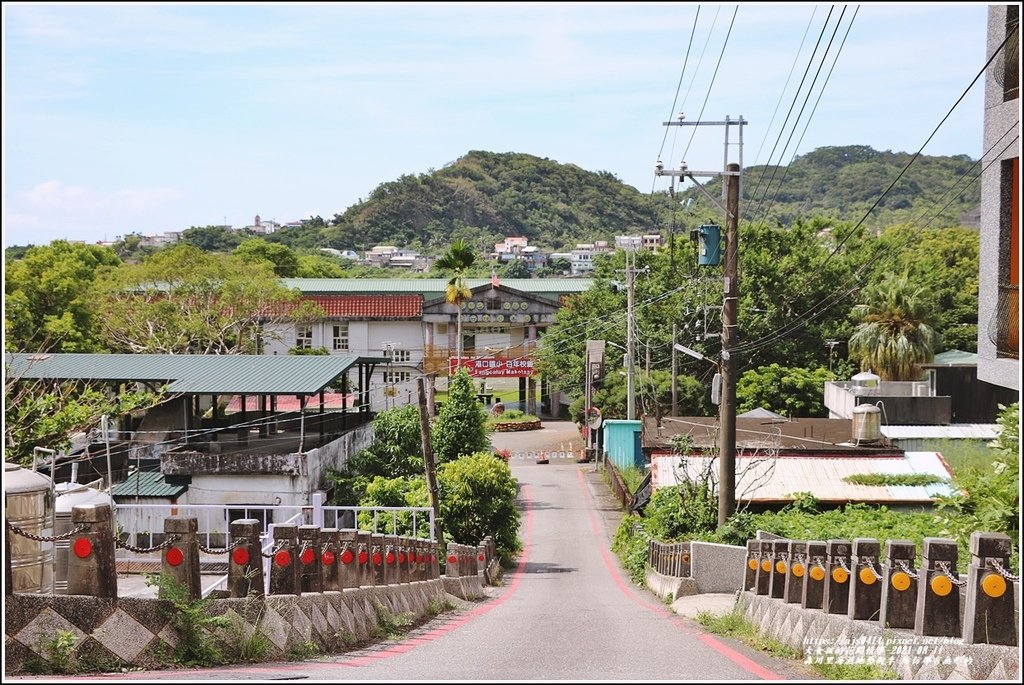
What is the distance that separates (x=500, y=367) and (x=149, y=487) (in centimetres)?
3708

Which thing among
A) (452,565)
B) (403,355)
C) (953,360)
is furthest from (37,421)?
(403,355)

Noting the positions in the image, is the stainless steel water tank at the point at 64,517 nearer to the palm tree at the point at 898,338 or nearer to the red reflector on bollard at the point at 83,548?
the red reflector on bollard at the point at 83,548

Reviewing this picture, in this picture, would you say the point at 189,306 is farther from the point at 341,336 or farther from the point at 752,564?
the point at 752,564

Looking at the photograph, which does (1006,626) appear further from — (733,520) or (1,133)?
(733,520)

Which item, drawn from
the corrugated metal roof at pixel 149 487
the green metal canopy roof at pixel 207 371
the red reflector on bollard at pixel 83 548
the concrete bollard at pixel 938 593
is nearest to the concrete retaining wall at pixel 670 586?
the concrete bollard at pixel 938 593

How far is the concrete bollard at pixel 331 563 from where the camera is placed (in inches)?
451

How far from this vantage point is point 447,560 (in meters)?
21.7

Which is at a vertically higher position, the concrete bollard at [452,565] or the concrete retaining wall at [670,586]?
the concrete bollard at [452,565]

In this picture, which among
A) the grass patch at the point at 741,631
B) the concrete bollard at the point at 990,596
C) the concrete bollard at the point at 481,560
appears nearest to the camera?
the concrete bollard at the point at 990,596

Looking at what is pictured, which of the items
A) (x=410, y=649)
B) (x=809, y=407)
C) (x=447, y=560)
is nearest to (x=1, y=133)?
(x=410, y=649)

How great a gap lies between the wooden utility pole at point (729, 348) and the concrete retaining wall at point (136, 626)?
13148mm

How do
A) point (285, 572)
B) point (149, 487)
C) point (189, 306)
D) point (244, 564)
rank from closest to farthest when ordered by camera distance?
point (244, 564)
point (285, 572)
point (149, 487)
point (189, 306)

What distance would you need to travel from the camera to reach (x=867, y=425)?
34.0 meters

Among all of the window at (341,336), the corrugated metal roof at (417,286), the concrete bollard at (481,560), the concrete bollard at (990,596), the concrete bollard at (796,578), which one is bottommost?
the concrete bollard at (481,560)
